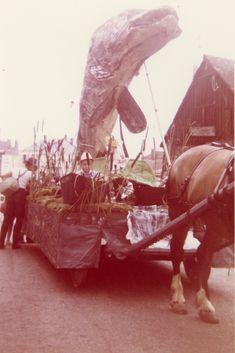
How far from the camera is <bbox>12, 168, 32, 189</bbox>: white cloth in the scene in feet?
22.7

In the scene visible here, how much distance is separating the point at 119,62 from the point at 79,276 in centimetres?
252

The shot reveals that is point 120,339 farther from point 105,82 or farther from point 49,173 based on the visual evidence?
point 49,173

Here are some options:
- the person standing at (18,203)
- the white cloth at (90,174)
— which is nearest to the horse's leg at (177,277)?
the white cloth at (90,174)

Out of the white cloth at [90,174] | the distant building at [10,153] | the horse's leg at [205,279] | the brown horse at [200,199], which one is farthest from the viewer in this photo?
the distant building at [10,153]

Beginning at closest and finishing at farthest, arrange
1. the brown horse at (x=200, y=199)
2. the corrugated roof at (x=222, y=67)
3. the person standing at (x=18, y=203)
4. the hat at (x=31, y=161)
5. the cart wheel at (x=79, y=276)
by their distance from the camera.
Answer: the brown horse at (x=200, y=199) → the cart wheel at (x=79, y=276) → the person standing at (x=18, y=203) → the hat at (x=31, y=161) → the corrugated roof at (x=222, y=67)

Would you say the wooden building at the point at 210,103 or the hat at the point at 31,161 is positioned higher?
the wooden building at the point at 210,103

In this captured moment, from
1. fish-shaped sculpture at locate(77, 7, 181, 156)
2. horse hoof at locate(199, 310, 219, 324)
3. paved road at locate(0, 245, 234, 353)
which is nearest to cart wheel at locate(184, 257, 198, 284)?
paved road at locate(0, 245, 234, 353)

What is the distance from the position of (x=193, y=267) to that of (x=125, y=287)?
2.29ft

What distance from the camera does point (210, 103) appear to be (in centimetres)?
1385

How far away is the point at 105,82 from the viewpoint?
218 inches

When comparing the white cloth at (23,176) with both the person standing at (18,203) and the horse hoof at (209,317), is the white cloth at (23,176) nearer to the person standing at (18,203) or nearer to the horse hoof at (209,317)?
the person standing at (18,203)

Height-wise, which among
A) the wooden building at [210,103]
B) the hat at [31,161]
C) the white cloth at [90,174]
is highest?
the wooden building at [210,103]

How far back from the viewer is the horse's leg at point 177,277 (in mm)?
3572

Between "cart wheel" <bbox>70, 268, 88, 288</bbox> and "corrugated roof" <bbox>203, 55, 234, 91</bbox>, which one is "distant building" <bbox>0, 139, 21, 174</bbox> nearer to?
"corrugated roof" <bbox>203, 55, 234, 91</bbox>
